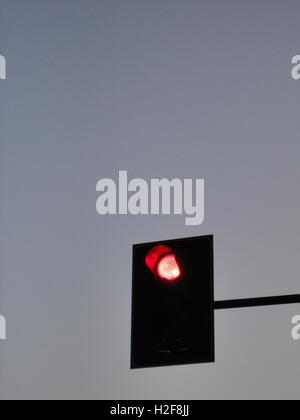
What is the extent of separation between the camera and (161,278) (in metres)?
5.43

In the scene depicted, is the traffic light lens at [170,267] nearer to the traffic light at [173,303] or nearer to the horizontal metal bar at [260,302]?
the traffic light at [173,303]

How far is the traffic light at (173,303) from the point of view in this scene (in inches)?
208

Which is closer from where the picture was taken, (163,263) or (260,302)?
(163,263)

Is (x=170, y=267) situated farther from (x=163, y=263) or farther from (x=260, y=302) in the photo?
(x=260, y=302)

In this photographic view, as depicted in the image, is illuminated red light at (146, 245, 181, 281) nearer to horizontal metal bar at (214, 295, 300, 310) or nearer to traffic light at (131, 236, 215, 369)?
traffic light at (131, 236, 215, 369)

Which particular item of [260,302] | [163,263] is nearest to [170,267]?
[163,263]

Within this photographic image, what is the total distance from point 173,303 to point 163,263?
0.76 feet

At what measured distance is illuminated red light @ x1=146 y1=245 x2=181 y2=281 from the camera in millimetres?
5402

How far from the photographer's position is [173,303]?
536 cm
